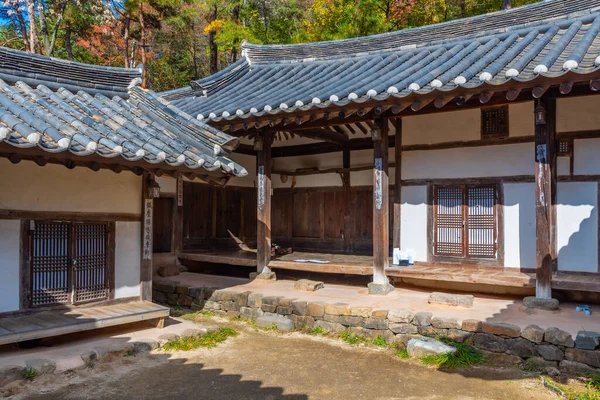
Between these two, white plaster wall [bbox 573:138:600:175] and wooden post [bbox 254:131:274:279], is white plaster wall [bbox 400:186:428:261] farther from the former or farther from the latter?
wooden post [bbox 254:131:274:279]

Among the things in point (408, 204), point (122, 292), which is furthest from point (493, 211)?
point (122, 292)

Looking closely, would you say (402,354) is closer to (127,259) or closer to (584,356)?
(584,356)

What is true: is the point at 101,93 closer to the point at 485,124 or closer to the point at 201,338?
the point at 201,338

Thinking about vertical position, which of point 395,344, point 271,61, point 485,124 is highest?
point 271,61

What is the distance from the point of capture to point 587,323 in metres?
6.29

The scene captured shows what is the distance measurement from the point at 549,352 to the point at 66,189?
7.15 m

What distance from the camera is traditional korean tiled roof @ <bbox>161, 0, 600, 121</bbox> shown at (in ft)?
23.0

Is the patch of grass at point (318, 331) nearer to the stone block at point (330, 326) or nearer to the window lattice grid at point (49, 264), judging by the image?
the stone block at point (330, 326)

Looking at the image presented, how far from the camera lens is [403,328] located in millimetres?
7098

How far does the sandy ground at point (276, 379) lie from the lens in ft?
17.1

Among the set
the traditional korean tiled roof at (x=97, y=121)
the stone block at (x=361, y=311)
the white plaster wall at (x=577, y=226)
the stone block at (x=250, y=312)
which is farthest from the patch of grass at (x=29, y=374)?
the white plaster wall at (x=577, y=226)

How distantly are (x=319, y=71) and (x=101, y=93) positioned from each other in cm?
517

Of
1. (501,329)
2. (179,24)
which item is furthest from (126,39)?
(501,329)

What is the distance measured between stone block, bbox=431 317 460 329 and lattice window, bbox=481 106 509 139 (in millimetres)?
3853
